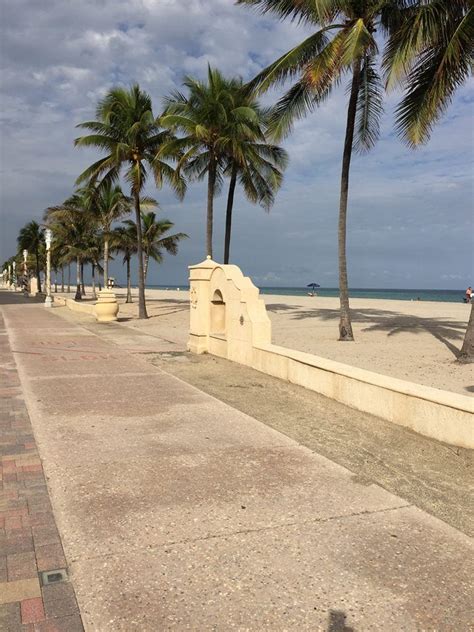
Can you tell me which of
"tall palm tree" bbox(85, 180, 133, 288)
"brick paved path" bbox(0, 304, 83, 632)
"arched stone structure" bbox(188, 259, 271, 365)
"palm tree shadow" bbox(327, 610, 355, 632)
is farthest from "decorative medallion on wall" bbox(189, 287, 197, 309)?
"tall palm tree" bbox(85, 180, 133, 288)

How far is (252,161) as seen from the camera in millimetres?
24594

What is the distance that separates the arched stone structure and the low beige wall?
1533 mm

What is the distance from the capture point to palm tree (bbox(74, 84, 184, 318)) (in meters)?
25.5

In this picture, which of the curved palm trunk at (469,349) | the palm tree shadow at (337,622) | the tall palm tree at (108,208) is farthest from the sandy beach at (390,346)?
the tall palm tree at (108,208)

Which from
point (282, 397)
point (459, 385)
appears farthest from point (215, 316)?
point (459, 385)

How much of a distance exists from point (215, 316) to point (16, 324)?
39.2ft

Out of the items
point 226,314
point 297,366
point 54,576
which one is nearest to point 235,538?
point 54,576

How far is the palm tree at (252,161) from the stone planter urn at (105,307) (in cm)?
586

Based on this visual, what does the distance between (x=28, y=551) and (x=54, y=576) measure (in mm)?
359

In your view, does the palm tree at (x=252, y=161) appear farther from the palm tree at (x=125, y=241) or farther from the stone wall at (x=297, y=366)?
the palm tree at (x=125, y=241)

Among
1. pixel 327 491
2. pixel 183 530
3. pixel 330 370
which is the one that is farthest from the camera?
pixel 330 370

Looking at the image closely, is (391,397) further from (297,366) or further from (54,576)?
(54,576)

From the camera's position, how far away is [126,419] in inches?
265

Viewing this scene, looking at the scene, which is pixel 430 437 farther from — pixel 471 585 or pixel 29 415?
pixel 29 415
